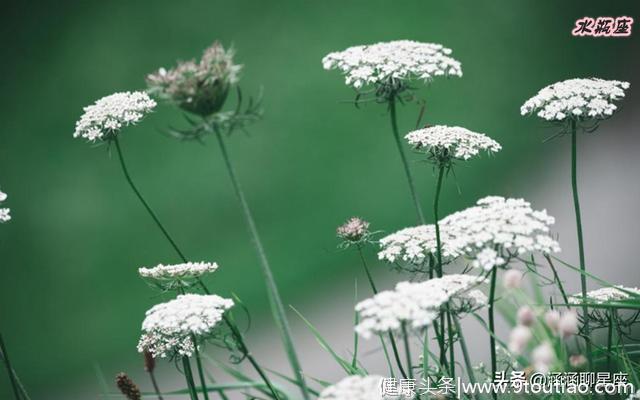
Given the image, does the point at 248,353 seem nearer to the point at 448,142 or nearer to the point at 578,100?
the point at 448,142

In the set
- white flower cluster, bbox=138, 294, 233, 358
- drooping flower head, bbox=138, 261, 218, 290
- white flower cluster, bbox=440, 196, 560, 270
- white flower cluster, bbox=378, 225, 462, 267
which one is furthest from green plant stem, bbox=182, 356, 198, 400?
white flower cluster, bbox=440, 196, 560, 270

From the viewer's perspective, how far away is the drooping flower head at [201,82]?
0.96 meters

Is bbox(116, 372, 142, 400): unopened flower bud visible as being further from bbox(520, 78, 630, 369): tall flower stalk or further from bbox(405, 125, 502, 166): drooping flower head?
bbox(520, 78, 630, 369): tall flower stalk

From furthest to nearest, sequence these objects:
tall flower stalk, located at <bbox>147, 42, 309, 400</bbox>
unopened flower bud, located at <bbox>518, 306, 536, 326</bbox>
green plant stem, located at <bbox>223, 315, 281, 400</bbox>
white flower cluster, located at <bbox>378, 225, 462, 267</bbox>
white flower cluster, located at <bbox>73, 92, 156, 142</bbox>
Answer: white flower cluster, located at <bbox>73, 92, 156, 142</bbox>
white flower cluster, located at <bbox>378, 225, 462, 267</bbox>
green plant stem, located at <bbox>223, 315, 281, 400</bbox>
tall flower stalk, located at <bbox>147, 42, 309, 400</bbox>
unopened flower bud, located at <bbox>518, 306, 536, 326</bbox>

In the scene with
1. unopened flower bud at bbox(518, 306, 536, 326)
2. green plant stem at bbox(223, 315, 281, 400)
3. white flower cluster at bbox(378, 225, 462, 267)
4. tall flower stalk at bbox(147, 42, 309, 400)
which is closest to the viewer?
unopened flower bud at bbox(518, 306, 536, 326)

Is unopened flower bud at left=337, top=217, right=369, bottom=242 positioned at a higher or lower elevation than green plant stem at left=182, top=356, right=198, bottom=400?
higher

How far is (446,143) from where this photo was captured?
124 cm

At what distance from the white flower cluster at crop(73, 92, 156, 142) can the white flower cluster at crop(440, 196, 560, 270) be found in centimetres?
66

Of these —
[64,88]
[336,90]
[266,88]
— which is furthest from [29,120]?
[336,90]

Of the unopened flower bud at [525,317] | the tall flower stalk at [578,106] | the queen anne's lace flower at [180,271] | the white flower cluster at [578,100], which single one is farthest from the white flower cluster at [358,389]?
the white flower cluster at [578,100]

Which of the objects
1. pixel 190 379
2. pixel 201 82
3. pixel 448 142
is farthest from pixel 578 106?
pixel 190 379

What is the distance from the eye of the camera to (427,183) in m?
3.42

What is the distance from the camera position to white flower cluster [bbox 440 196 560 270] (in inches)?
38.7

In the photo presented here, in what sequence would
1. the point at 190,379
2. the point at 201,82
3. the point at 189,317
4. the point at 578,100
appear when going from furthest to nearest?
the point at 578,100
the point at 190,379
the point at 189,317
the point at 201,82
